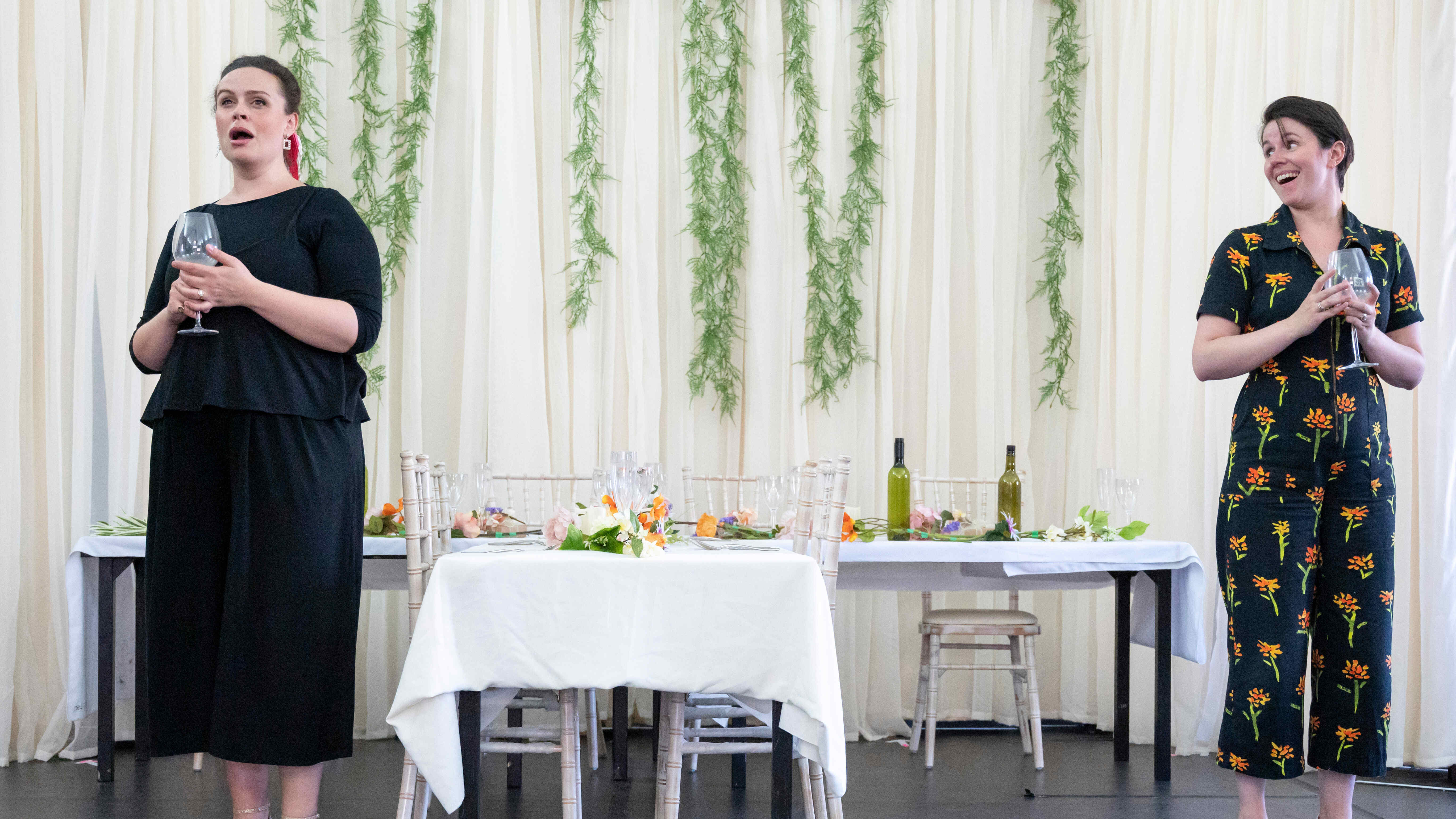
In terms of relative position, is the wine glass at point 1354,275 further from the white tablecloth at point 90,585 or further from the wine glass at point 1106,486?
the white tablecloth at point 90,585

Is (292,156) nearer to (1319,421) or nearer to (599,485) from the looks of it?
(599,485)

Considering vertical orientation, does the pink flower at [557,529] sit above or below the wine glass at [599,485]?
below

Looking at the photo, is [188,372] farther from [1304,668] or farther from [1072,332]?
[1072,332]

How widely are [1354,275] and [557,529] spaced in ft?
5.16

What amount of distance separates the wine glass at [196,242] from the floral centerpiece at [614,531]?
0.77 meters

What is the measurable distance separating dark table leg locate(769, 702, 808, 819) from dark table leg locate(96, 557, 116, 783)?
207 cm

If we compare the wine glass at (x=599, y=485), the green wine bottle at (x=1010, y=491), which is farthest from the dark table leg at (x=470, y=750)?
the green wine bottle at (x=1010, y=491)

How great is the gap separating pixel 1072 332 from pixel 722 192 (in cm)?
150

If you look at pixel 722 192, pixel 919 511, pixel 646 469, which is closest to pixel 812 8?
pixel 722 192

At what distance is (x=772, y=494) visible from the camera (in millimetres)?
3373

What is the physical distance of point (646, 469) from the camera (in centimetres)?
248

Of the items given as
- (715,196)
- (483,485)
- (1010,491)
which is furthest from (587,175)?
(1010,491)

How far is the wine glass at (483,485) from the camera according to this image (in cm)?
339

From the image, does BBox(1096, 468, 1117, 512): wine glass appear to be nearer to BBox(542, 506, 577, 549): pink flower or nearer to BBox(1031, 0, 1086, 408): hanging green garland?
BBox(1031, 0, 1086, 408): hanging green garland
